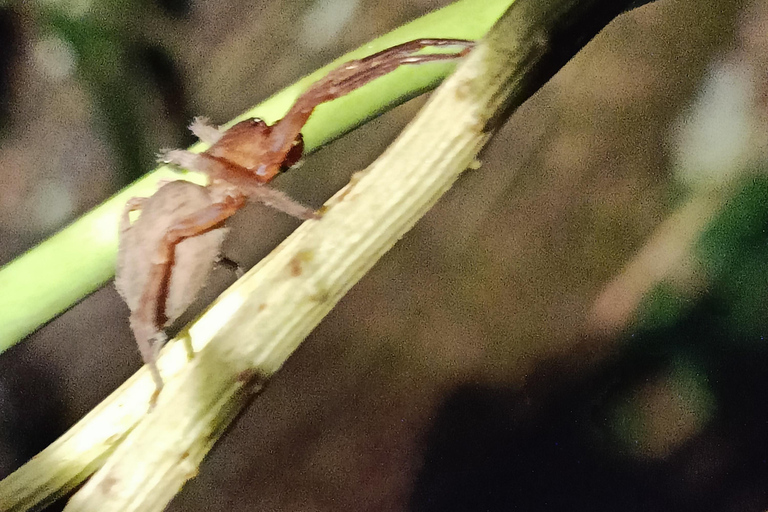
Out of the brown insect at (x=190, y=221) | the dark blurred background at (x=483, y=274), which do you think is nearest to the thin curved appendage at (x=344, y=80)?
the brown insect at (x=190, y=221)

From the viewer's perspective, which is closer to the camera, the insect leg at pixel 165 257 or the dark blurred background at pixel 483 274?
the insect leg at pixel 165 257

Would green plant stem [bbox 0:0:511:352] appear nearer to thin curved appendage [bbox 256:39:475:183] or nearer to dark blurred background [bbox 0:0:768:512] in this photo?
thin curved appendage [bbox 256:39:475:183]

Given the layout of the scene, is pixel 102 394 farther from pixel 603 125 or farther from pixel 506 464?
pixel 603 125

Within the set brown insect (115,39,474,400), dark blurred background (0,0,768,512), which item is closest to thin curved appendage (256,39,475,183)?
brown insect (115,39,474,400)

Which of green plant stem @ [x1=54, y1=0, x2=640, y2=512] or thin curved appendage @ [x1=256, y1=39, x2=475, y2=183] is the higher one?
thin curved appendage @ [x1=256, y1=39, x2=475, y2=183]

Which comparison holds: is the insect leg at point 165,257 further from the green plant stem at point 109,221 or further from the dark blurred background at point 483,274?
the dark blurred background at point 483,274

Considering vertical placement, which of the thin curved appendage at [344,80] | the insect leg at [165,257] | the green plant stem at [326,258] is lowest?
the green plant stem at [326,258]

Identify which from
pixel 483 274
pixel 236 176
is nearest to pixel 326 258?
pixel 236 176

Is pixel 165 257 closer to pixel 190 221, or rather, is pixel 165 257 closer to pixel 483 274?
pixel 190 221
